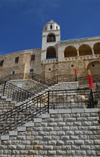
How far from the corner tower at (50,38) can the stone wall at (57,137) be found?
1626 cm

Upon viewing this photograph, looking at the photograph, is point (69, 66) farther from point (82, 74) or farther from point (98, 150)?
point (98, 150)

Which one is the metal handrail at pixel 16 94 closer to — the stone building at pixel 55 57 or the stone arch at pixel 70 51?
the stone building at pixel 55 57

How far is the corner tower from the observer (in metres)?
23.2

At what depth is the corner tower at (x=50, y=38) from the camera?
23250mm

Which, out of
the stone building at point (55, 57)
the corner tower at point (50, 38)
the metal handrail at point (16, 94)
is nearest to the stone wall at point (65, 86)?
the metal handrail at point (16, 94)

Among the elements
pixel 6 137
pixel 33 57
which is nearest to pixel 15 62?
pixel 33 57

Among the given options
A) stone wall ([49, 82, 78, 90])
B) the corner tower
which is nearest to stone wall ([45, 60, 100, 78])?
the corner tower

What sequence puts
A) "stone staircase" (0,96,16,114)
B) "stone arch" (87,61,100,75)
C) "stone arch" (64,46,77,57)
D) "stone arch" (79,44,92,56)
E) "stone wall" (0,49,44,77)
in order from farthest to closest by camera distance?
1. "stone wall" (0,49,44,77)
2. "stone arch" (64,46,77,57)
3. "stone arch" (79,44,92,56)
4. "stone arch" (87,61,100,75)
5. "stone staircase" (0,96,16,114)

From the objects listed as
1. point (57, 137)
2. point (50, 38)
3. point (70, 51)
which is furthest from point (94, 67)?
point (57, 137)

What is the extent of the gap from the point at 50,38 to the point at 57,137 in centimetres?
2155

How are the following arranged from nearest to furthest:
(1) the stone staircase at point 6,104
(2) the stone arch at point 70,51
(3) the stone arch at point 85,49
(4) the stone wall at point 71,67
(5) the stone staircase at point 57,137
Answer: (5) the stone staircase at point 57,137 → (1) the stone staircase at point 6,104 → (4) the stone wall at point 71,67 → (3) the stone arch at point 85,49 → (2) the stone arch at point 70,51

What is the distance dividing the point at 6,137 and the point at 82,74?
48.0ft

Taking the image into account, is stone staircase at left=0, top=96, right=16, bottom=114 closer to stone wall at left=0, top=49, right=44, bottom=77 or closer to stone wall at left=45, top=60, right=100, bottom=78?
stone wall at left=45, top=60, right=100, bottom=78

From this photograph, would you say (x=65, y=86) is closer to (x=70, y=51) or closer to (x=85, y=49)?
(x=70, y=51)
